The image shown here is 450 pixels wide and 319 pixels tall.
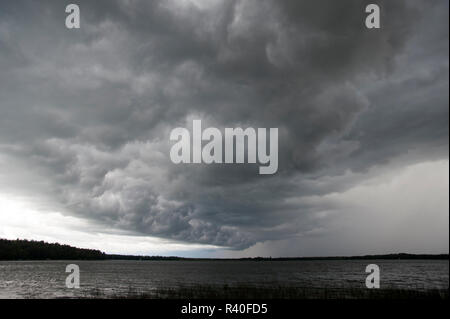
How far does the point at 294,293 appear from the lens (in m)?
43.8
